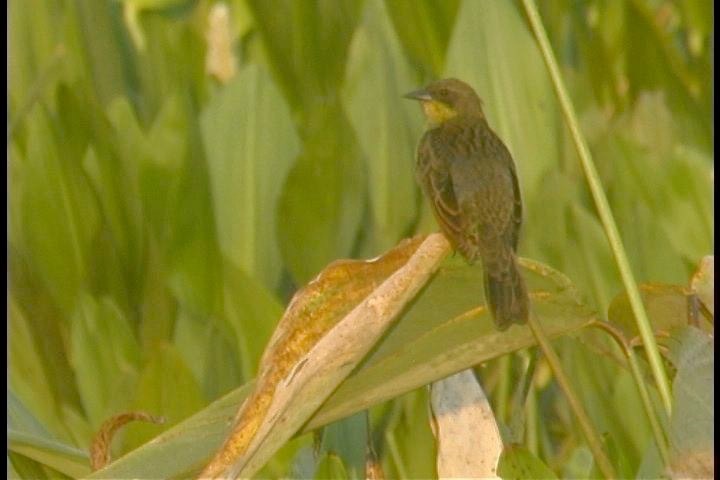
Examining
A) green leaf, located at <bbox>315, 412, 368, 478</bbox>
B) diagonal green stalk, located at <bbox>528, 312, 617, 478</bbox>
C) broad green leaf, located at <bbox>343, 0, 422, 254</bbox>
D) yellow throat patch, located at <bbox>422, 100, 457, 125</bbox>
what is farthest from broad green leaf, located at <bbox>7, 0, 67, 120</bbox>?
diagonal green stalk, located at <bbox>528, 312, 617, 478</bbox>

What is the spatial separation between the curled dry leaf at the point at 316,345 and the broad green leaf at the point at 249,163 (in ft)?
5.66

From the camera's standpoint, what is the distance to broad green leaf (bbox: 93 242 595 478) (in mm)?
1510

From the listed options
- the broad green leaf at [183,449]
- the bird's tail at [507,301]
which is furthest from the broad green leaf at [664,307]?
the broad green leaf at [183,449]

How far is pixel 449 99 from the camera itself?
2676 mm

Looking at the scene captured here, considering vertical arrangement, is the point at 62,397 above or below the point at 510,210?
below

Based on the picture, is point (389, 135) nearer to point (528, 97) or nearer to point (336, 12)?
point (528, 97)

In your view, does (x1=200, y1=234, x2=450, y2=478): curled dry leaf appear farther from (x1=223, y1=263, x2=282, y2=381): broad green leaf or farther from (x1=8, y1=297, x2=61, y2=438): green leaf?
(x1=8, y1=297, x2=61, y2=438): green leaf

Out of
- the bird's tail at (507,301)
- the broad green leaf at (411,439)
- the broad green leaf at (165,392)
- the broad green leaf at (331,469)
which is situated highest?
the bird's tail at (507,301)

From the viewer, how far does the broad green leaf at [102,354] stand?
2875mm

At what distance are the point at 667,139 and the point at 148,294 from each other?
1.05 m

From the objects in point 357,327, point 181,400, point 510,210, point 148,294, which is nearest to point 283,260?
point 148,294

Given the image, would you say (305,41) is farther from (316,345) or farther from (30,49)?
(316,345)

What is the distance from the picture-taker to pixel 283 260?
3.28 meters

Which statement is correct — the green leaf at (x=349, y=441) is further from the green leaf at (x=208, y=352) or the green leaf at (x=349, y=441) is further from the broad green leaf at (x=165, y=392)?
the green leaf at (x=208, y=352)
